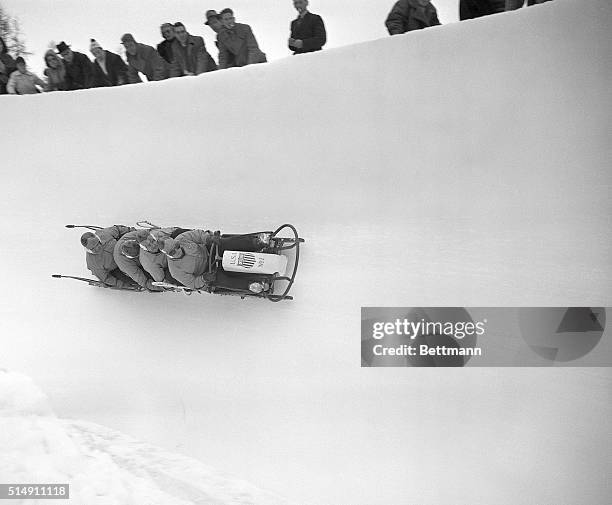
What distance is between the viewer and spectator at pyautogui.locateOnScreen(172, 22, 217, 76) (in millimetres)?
4824

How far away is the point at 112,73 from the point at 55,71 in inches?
17.9

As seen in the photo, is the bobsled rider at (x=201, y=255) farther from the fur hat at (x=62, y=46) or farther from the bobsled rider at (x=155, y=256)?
the fur hat at (x=62, y=46)

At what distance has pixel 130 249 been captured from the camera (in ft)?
13.7

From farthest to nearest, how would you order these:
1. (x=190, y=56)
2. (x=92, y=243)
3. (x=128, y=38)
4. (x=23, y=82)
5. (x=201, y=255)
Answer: (x=23, y=82) < (x=128, y=38) < (x=190, y=56) < (x=92, y=243) < (x=201, y=255)

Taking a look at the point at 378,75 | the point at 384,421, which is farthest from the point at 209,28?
the point at 384,421

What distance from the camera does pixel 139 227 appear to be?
465cm

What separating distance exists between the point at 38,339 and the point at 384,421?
94.6 inches

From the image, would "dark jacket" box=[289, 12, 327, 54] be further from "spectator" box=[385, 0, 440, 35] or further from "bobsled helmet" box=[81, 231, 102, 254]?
"bobsled helmet" box=[81, 231, 102, 254]

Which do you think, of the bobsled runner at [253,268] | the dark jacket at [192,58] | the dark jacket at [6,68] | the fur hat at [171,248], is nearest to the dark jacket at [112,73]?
the dark jacket at [192,58]

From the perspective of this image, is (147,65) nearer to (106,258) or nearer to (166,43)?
(166,43)

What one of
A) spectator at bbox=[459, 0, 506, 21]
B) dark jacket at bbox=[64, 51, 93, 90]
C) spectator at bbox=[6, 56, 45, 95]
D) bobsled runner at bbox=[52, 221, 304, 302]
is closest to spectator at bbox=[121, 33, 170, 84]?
dark jacket at bbox=[64, 51, 93, 90]

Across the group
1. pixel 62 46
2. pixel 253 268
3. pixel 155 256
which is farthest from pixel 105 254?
pixel 62 46

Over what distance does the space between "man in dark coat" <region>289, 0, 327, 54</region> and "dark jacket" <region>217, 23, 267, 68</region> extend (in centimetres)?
29

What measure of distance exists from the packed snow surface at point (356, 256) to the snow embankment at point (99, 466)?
0.06 meters
